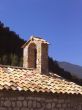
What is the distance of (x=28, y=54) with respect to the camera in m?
18.4

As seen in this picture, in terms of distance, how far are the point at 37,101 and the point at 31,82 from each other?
1.05m

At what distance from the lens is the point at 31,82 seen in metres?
15.1

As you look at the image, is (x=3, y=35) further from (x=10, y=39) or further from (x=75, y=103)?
(x=75, y=103)

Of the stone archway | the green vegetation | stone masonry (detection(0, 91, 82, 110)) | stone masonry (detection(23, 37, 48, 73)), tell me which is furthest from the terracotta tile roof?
the green vegetation

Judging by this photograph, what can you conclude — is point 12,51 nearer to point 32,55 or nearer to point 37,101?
point 32,55

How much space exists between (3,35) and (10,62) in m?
5.99

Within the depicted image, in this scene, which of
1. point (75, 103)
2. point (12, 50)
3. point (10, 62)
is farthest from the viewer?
point (12, 50)

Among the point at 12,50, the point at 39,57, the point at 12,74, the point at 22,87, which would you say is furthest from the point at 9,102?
the point at 12,50

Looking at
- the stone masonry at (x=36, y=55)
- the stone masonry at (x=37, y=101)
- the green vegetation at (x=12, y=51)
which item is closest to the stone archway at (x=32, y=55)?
the stone masonry at (x=36, y=55)

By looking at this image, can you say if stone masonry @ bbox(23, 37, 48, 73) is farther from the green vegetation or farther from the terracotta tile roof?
the green vegetation

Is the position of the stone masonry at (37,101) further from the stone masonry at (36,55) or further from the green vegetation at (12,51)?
the green vegetation at (12,51)

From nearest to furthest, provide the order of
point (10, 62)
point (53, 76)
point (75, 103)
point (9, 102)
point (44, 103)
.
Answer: point (9, 102)
point (44, 103)
point (75, 103)
point (53, 76)
point (10, 62)

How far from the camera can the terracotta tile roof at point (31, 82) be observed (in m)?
14.1

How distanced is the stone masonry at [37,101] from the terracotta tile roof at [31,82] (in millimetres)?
211
